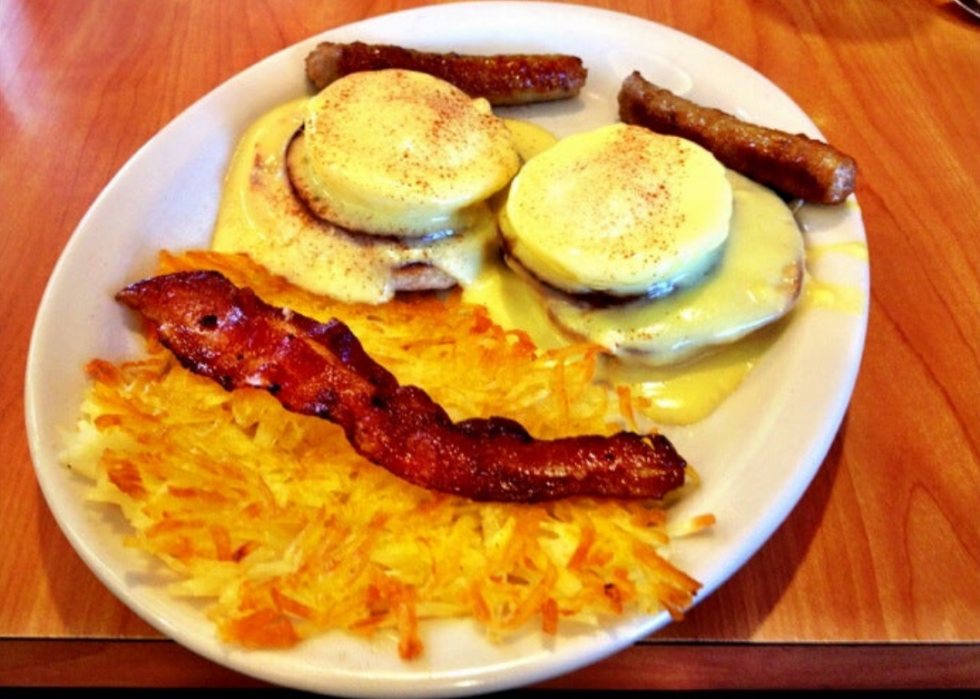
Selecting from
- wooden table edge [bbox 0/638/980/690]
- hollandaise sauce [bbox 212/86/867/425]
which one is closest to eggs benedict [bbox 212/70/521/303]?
hollandaise sauce [bbox 212/86/867/425]

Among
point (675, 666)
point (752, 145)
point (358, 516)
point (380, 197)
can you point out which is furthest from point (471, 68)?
point (675, 666)

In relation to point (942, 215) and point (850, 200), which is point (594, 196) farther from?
point (942, 215)

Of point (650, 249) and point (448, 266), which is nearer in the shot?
point (650, 249)

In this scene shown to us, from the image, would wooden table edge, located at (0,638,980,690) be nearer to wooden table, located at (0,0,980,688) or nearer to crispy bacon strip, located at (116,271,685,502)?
wooden table, located at (0,0,980,688)

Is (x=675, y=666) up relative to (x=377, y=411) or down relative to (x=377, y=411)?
down

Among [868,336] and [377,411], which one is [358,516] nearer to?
[377,411]

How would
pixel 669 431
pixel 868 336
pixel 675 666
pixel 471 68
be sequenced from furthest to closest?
pixel 471 68 → pixel 868 336 → pixel 669 431 → pixel 675 666
